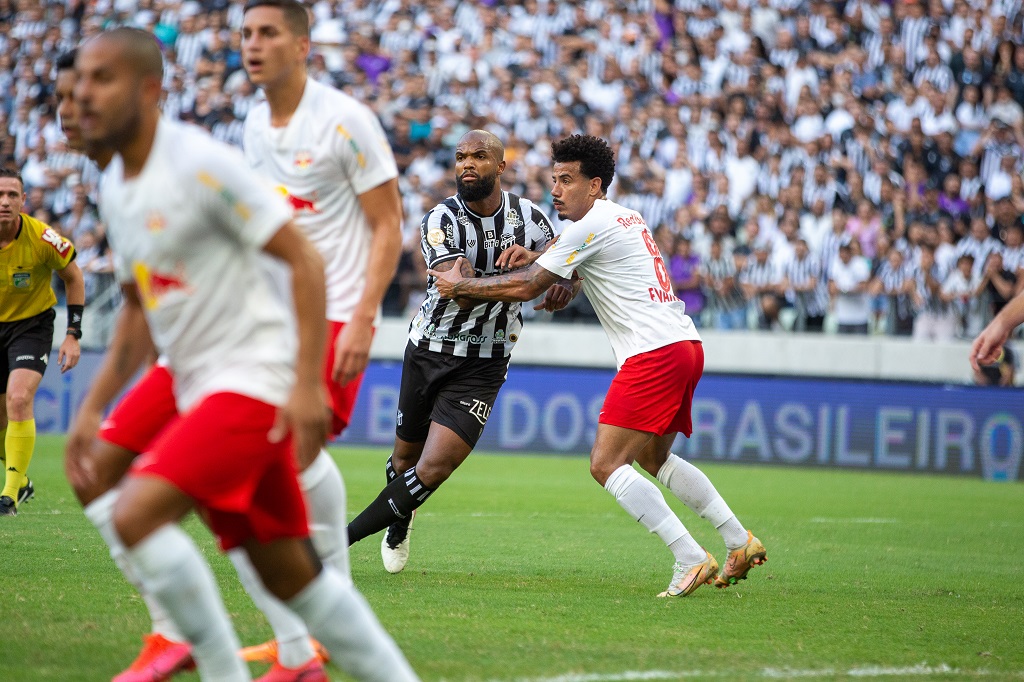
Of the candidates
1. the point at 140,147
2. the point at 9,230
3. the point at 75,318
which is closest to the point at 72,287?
the point at 75,318

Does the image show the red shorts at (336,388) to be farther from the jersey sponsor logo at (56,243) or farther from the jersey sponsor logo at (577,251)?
the jersey sponsor logo at (56,243)

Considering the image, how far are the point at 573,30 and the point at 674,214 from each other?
17.1 ft

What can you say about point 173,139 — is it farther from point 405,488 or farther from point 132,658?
point 405,488

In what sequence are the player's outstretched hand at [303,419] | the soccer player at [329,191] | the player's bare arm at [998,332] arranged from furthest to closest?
the player's bare arm at [998,332], the soccer player at [329,191], the player's outstretched hand at [303,419]

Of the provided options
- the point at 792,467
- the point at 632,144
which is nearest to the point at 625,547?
the point at 792,467

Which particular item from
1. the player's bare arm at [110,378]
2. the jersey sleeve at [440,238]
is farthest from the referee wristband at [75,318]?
the player's bare arm at [110,378]

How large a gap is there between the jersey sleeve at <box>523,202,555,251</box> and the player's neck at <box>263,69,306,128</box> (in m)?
2.92

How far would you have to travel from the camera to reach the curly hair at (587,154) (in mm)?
7453

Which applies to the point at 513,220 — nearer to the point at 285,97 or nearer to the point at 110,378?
the point at 285,97

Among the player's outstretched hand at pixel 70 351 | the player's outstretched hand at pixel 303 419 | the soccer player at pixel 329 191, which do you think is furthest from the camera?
the player's outstretched hand at pixel 70 351

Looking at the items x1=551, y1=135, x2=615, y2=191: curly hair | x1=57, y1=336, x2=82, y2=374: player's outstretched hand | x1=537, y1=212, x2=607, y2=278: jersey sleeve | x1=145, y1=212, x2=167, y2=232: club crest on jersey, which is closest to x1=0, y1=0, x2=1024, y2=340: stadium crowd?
x1=57, y1=336, x2=82, y2=374: player's outstretched hand

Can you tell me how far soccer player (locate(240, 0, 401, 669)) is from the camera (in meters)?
4.67

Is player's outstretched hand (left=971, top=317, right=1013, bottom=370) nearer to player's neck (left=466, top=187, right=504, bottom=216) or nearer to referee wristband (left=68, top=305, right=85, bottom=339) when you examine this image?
player's neck (left=466, top=187, right=504, bottom=216)

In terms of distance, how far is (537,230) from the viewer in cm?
782
